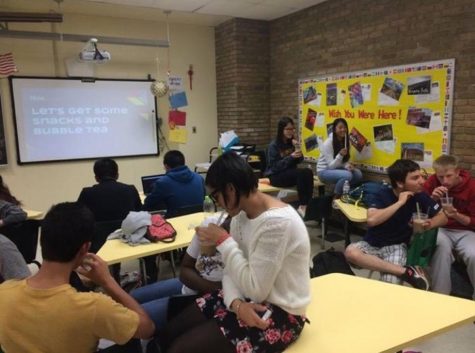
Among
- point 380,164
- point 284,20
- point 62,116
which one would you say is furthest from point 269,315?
point 284,20

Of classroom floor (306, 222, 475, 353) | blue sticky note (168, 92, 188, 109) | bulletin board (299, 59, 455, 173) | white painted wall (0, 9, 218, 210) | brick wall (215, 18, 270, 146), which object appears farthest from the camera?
blue sticky note (168, 92, 188, 109)

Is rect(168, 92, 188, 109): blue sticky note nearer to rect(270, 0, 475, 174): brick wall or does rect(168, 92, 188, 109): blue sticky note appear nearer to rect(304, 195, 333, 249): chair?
rect(270, 0, 475, 174): brick wall

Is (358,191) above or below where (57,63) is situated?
below

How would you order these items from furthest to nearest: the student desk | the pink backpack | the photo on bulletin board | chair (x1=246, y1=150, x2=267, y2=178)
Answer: chair (x1=246, y1=150, x2=267, y2=178), the photo on bulletin board, the student desk, the pink backpack

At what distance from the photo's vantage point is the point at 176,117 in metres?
6.11

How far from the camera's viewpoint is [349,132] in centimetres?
489

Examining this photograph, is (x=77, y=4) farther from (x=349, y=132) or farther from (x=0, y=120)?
(x=349, y=132)

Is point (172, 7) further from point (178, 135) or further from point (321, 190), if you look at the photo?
point (321, 190)

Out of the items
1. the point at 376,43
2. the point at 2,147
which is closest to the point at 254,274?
the point at 376,43

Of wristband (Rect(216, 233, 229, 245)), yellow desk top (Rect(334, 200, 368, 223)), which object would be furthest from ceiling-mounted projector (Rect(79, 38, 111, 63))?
wristband (Rect(216, 233, 229, 245))

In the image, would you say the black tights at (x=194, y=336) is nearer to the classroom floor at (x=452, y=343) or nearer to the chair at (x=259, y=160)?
the classroom floor at (x=452, y=343)

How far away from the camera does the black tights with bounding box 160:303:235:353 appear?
53.1 inches

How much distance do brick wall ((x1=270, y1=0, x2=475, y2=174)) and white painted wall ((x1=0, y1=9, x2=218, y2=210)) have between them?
1.17 metres

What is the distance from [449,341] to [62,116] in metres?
5.23
